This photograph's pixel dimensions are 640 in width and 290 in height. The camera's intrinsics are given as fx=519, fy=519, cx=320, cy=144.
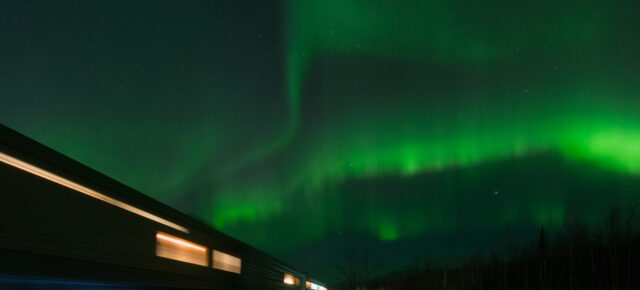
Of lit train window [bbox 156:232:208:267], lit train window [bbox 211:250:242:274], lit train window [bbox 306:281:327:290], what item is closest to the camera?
lit train window [bbox 156:232:208:267]

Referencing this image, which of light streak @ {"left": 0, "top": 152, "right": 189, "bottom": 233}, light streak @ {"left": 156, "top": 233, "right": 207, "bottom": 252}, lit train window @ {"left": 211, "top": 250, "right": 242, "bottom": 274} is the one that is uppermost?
light streak @ {"left": 0, "top": 152, "right": 189, "bottom": 233}

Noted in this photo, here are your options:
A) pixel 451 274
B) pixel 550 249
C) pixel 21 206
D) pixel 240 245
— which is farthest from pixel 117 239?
pixel 451 274

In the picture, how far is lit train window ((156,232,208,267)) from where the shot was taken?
7.52 m

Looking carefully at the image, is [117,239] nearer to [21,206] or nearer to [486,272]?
[21,206]

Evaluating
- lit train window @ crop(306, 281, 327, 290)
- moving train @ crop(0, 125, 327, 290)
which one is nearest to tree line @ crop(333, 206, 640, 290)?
lit train window @ crop(306, 281, 327, 290)

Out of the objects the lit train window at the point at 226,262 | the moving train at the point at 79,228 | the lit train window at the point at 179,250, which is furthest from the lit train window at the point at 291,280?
the moving train at the point at 79,228

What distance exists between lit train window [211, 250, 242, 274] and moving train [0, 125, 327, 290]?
1.39m

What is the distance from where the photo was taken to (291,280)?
770 inches

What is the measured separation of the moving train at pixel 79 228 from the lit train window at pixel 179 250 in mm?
15

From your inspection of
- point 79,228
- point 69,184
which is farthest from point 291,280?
point 69,184

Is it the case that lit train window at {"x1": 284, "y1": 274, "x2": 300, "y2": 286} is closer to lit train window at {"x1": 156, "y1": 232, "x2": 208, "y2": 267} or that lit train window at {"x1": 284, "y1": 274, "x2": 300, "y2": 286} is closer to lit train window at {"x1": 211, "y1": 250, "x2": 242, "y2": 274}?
lit train window at {"x1": 211, "y1": 250, "x2": 242, "y2": 274}

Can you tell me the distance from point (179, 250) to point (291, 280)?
11747 mm

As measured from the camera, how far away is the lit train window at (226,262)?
415 inches

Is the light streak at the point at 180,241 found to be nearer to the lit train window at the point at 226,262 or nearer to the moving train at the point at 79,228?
the moving train at the point at 79,228
